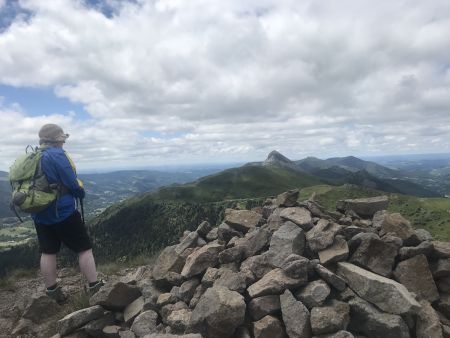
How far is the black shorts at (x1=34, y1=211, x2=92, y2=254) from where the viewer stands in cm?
1163

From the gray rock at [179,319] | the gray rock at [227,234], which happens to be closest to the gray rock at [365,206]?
the gray rock at [227,234]

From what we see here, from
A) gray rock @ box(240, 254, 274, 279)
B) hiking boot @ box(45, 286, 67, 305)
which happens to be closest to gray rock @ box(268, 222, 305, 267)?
gray rock @ box(240, 254, 274, 279)

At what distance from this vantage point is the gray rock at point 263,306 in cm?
935

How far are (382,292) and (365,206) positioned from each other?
270 inches

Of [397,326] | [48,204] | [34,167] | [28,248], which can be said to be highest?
[34,167]

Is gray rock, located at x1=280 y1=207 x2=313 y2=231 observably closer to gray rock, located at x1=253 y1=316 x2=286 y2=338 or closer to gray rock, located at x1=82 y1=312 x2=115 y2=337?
gray rock, located at x1=253 y1=316 x2=286 y2=338

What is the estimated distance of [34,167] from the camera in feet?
37.4

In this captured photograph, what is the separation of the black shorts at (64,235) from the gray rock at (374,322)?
8.12 meters

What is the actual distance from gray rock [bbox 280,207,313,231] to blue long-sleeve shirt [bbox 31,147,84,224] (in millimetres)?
6985

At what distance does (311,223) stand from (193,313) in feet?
16.5

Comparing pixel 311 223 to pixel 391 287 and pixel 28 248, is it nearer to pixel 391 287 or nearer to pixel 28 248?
pixel 391 287

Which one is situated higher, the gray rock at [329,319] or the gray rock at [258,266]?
the gray rock at [258,266]

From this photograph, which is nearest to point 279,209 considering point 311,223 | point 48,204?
point 311,223

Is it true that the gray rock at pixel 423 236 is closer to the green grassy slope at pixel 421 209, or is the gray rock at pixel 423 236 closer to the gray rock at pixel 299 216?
the gray rock at pixel 299 216
